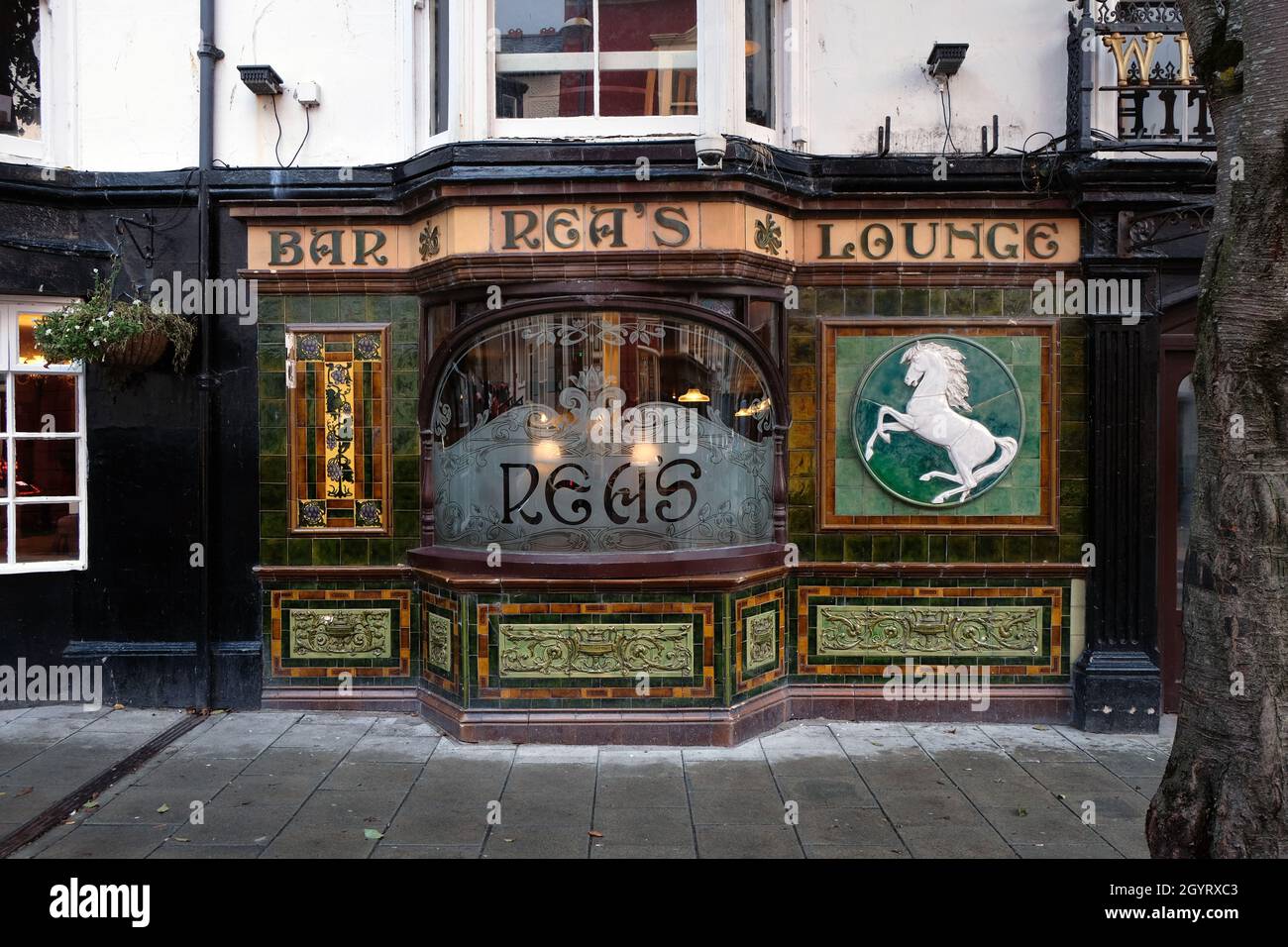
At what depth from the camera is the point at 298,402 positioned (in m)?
7.19

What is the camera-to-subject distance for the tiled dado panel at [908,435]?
23.1 ft

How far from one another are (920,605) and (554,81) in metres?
4.66

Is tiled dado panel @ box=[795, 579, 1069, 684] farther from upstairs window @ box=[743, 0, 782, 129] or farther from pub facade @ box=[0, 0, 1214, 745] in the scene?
upstairs window @ box=[743, 0, 782, 129]

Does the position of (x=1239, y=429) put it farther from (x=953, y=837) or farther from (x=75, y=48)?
(x=75, y=48)

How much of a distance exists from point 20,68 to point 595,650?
20.7 ft

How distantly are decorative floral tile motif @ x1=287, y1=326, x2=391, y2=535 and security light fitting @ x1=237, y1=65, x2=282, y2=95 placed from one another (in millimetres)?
1761

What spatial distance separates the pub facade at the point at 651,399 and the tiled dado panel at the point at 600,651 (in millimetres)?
28

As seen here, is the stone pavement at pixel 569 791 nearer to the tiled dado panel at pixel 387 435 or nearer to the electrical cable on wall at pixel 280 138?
the tiled dado panel at pixel 387 435

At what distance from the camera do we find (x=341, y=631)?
7.23 meters

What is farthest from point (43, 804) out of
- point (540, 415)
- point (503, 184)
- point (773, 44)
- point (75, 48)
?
point (773, 44)

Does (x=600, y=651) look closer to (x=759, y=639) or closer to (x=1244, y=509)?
(x=759, y=639)

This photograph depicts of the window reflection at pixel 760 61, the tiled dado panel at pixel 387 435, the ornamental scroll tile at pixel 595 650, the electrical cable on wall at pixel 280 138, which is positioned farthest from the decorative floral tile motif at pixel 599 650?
the electrical cable on wall at pixel 280 138

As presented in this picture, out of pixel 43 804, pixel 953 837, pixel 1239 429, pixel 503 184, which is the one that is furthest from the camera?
pixel 503 184

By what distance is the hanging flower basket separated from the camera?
6.86 metres
